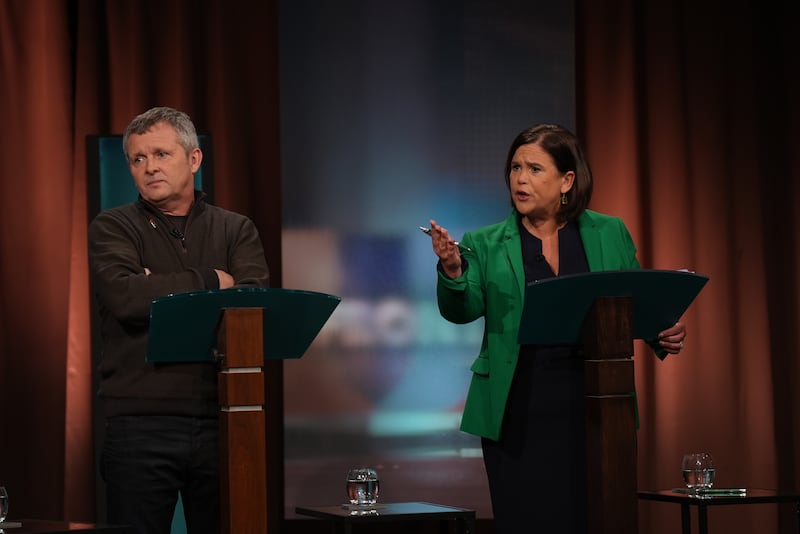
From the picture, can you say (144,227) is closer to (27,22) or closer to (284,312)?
(284,312)

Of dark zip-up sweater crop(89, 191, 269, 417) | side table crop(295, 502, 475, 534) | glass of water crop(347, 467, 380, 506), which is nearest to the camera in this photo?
dark zip-up sweater crop(89, 191, 269, 417)

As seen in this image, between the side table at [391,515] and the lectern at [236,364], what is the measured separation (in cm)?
141

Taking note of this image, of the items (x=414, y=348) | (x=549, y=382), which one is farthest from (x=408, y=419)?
(x=549, y=382)

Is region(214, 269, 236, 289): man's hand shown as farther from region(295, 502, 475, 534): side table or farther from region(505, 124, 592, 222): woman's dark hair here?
region(295, 502, 475, 534): side table

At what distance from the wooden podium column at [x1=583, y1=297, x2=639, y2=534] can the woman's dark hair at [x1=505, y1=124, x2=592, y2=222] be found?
57 centimetres

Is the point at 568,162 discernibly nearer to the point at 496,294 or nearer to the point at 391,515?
the point at 496,294

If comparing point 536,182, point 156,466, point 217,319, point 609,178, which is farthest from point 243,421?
point 609,178

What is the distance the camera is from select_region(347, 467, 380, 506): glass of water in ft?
13.4

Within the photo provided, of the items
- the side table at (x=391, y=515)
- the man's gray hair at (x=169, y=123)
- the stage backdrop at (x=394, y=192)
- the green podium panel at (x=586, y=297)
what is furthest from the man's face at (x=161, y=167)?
the stage backdrop at (x=394, y=192)

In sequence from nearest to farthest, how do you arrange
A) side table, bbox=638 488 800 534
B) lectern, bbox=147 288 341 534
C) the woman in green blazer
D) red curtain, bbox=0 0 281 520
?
1. lectern, bbox=147 288 341 534
2. the woman in green blazer
3. side table, bbox=638 488 800 534
4. red curtain, bbox=0 0 281 520

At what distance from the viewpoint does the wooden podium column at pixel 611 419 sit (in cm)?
238

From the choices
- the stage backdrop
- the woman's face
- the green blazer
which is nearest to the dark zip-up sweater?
the green blazer

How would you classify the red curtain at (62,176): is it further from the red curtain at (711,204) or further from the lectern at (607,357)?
the lectern at (607,357)

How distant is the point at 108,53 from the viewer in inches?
196
